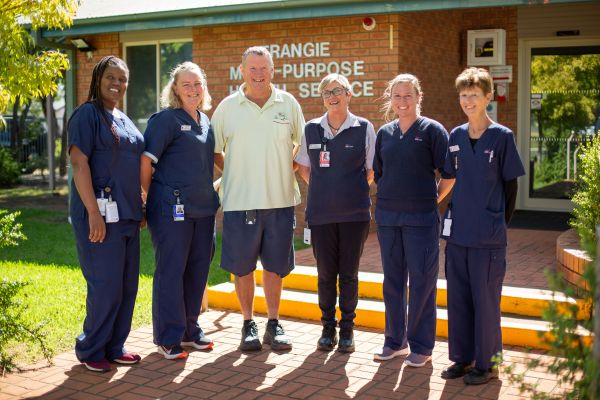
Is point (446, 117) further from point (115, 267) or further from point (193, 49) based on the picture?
point (115, 267)

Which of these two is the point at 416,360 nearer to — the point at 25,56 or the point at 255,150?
the point at 255,150

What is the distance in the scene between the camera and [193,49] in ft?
36.1

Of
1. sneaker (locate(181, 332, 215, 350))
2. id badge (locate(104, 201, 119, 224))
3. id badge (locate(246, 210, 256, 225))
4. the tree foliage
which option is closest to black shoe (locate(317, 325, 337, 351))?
sneaker (locate(181, 332, 215, 350))

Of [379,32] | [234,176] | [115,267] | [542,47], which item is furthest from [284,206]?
[542,47]

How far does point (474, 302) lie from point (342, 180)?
4.13 ft

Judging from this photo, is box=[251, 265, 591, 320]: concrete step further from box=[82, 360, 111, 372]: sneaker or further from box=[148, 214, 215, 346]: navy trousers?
box=[82, 360, 111, 372]: sneaker

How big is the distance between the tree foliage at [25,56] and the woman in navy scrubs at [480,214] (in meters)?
3.43

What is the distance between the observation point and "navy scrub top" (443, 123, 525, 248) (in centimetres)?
479

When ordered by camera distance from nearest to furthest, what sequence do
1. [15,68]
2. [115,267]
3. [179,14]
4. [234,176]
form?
[115,267] → [234,176] → [15,68] → [179,14]

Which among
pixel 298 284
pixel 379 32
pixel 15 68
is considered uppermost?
pixel 379 32

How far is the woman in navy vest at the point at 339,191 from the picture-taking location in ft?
18.1

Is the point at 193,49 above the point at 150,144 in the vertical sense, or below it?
above

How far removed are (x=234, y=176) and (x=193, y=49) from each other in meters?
5.75

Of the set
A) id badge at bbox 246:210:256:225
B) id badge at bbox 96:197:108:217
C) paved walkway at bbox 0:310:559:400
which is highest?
id badge at bbox 96:197:108:217
